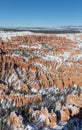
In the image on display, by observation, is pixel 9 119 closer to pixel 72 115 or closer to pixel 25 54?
pixel 72 115

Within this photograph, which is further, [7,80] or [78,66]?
[78,66]

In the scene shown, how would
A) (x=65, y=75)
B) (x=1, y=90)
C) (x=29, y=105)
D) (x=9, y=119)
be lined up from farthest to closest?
(x=65, y=75)
(x=1, y=90)
(x=29, y=105)
(x=9, y=119)

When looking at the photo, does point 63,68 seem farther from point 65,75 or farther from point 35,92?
point 35,92

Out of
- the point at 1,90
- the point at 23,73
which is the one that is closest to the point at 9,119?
the point at 1,90

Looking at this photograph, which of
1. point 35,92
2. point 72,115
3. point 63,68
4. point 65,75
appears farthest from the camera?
point 63,68

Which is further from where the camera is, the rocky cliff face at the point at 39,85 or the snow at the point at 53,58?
the snow at the point at 53,58

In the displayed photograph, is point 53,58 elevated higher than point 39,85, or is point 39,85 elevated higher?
point 53,58

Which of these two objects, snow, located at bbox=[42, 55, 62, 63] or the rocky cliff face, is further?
snow, located at bbox=[42, 55, 62, 63]
